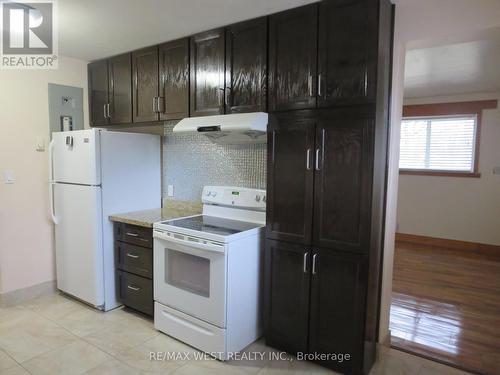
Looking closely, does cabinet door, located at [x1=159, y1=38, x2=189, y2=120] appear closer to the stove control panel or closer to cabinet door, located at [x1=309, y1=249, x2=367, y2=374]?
the stove control panel

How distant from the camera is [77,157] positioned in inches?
117

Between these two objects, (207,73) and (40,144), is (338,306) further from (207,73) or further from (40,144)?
(40,144)

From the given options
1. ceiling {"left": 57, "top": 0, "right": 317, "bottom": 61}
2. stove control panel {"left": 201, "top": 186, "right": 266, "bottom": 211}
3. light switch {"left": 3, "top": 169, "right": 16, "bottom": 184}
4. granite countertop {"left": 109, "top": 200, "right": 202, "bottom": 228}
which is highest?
ceiling {"left": 57, "top": 0, "right": 317, "bottom": 61}

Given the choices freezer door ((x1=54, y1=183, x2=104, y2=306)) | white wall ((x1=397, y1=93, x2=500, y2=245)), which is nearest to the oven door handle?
freezer door ((x1=54, y1=183, x2=104, y2=306))

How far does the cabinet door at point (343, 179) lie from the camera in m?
2.00

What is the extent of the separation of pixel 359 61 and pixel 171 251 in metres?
1.82

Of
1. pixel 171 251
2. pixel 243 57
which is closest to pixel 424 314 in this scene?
pixel 171 251

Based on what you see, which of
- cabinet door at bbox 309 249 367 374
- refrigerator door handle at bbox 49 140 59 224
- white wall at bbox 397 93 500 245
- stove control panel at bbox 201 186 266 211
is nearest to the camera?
cabinet door at bbox 309 249 367 374

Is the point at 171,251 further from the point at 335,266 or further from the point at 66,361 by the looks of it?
the point at 335,266

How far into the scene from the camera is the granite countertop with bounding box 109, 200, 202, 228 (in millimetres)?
2806

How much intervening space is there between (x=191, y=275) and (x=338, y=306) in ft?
3.40

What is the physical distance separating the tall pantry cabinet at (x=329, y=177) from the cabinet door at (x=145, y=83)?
1.23 meters

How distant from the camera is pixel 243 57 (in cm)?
247

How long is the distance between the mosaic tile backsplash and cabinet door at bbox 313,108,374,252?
0.75 meters
